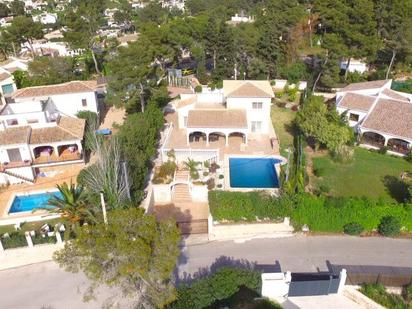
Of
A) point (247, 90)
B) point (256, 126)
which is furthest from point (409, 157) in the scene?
point (247, 90)

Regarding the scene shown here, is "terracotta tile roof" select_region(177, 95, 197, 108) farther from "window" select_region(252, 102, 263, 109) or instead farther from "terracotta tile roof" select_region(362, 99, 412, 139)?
"terracotta tile roof" select_region(362, 99, 412, 139)

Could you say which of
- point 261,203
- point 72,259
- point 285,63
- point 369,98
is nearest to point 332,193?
point 261,203

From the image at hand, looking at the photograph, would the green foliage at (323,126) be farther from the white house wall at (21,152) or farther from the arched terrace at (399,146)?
the white house wall at (21,152)

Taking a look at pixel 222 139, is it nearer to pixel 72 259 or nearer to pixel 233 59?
pixel 233 59

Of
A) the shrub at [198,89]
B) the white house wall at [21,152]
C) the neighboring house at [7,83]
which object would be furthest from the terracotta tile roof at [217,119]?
the neighboring house at [7,83]

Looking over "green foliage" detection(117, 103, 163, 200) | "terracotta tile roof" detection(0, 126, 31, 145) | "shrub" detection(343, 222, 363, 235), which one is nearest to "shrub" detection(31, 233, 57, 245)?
"green foliage" detection(117, 103, 163, 200)

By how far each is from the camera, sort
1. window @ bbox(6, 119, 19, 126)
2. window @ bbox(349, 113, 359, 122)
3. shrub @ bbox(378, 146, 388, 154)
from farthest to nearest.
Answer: window @ bbox(349, 113, 359, 122), shrub @ bbox(378, 146, 388, 154), window @ bbox(6, 119, 19, 126)
